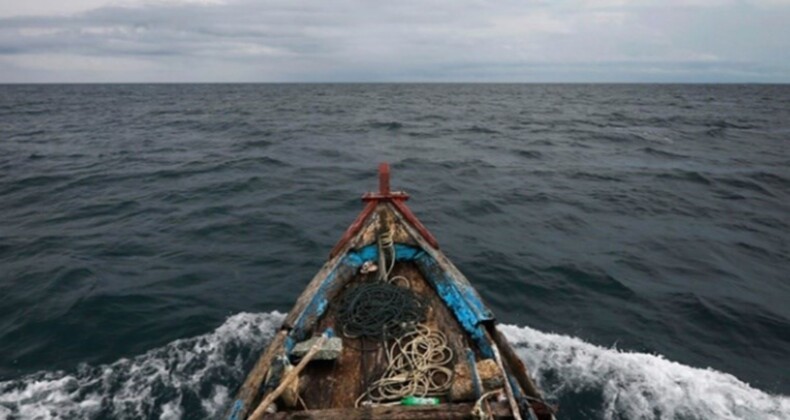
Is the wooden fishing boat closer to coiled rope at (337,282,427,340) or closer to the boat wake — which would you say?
coiled rope at (337,282,427,340)

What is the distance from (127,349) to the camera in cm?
838

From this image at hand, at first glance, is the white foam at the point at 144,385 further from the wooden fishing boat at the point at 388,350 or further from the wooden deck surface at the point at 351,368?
the wooden deck surface at the point at 351,368

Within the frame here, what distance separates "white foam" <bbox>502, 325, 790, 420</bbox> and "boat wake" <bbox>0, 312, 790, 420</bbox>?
0.02 metres

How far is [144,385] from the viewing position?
24.2 feet

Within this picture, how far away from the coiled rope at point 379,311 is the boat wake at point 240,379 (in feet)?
9.08

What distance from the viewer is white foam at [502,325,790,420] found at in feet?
23.0

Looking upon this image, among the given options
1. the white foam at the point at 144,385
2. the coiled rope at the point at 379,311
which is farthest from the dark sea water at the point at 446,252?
the coiled rope at the point at 379,311

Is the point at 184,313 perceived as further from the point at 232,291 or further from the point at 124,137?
the point at 124,137

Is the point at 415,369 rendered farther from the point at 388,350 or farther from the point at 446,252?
the point at 446,252

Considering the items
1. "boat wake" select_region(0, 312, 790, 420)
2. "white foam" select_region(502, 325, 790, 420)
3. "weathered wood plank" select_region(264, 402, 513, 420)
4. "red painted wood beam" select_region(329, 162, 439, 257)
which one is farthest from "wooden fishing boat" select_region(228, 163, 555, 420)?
"white foam" select_region(502, 325, 790, 420)

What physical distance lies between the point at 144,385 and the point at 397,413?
17.6 ft

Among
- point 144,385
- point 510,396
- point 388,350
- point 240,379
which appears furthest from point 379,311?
point 144,385

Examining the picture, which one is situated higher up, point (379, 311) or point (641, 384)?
point (379, 311)

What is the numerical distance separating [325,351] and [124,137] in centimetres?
3456
